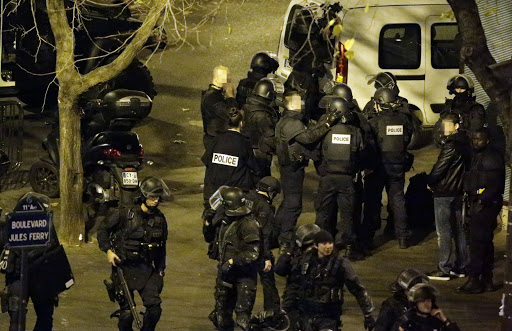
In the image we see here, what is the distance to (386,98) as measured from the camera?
15.2m

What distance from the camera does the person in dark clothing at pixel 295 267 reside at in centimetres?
1068

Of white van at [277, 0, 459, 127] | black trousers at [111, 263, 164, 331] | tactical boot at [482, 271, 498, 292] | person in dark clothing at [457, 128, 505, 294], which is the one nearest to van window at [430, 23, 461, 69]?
white van at [277, 0, 459, 127]

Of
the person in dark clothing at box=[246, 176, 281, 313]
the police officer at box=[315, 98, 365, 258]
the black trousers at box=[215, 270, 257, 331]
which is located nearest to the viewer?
the black trousers at box=[215, 270, 257, 331]

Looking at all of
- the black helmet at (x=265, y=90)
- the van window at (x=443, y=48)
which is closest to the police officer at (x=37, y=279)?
the black helmet at (x=265, y=90)

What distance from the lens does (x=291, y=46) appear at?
20.6 metres

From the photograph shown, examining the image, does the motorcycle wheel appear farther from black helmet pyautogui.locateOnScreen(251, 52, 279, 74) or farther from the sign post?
the sign post

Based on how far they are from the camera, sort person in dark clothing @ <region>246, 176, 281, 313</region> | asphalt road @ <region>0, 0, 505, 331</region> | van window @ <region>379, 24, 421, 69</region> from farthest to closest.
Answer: van window @ <region>379, 24, 421, 69</region>, asphalt road @ <region>0, 0, 505, 331</region>, person in dark clothing @ <region>246, 176, 281, 313</region>

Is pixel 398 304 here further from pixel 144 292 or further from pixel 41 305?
pixel 41 305

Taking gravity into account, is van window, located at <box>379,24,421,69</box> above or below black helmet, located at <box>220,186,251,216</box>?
above

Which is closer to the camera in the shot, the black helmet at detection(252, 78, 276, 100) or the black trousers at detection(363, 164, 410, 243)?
the black helmet at detection(252, 78, 276, 100)

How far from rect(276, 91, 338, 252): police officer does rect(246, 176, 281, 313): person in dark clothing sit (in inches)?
32.1

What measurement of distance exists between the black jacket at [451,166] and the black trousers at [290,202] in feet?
5.34

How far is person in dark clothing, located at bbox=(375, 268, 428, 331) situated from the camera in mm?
9812

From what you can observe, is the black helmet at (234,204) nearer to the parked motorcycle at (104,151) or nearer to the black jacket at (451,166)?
the black jacket at (451,166)
